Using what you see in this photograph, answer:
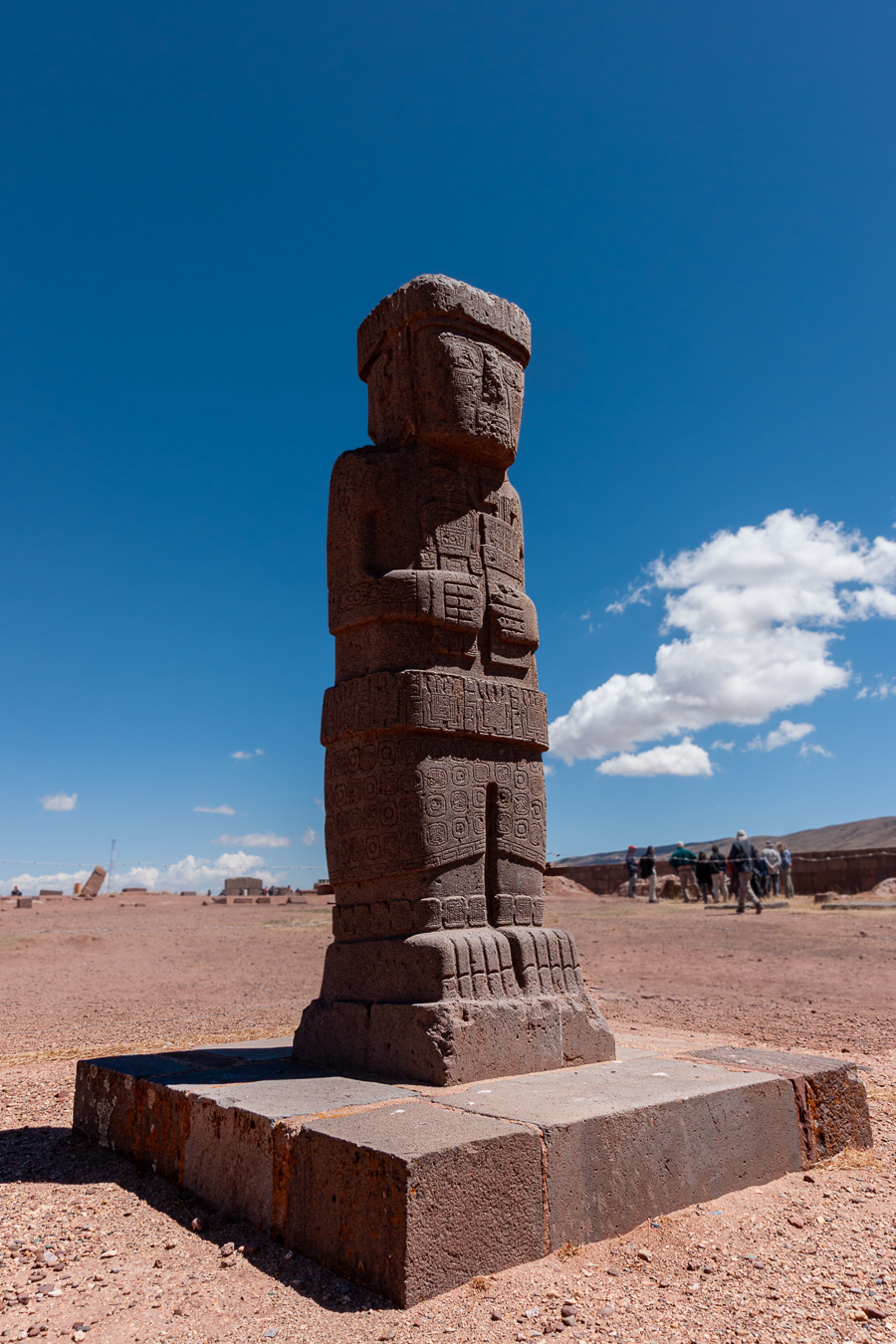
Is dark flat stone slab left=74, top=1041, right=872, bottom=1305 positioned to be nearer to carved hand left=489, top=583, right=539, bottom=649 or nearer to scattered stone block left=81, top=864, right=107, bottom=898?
carved hand left=489, top=583, right=539, bottom=649

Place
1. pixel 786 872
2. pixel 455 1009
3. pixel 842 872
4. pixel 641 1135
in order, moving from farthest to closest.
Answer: pixel 842 872 < pixel 786 872 < pixel 455 1009 < pixel 641 1135

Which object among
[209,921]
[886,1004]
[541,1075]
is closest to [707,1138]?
[541,1075]

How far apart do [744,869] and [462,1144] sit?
16629mm

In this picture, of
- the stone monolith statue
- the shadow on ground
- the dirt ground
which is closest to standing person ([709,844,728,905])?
the dirt ground

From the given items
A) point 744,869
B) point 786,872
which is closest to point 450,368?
point 744,869

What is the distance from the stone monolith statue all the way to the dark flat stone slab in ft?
0.84

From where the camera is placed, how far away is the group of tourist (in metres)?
18.3

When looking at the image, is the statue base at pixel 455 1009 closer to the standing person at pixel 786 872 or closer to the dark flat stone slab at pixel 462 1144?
the dark flat stone slab at pixel 462 1144

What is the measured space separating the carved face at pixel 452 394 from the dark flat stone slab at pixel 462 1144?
311 cm

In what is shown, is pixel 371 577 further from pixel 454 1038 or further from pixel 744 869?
pixel 744 869

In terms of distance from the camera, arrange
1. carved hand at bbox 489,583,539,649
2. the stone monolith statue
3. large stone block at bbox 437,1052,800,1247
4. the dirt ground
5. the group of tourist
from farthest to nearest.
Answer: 1. the group of tourist
2. carved hand at bbox 489,583,539,649
3. the stone monolith statue
4. large stone block at bbox 437,1052,800,1247
5. the dirt ground

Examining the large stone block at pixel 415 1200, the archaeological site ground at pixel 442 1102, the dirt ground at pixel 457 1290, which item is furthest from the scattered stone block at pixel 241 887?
the large stone block at pixel 415 1200

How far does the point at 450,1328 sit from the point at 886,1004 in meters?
6.82

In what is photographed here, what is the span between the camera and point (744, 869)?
18.2 metres
